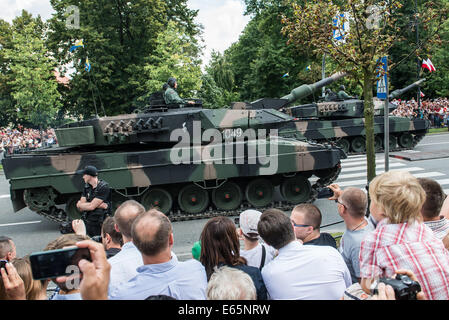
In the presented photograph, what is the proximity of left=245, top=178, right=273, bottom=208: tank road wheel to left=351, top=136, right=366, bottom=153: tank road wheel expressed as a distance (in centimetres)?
1018

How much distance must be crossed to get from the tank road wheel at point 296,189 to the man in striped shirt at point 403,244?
25.8ft

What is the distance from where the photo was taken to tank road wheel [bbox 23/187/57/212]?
958cm

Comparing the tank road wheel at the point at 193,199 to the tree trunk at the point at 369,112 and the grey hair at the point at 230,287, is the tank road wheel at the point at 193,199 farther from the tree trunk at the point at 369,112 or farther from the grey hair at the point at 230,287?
the grey hair at the point at 230,287

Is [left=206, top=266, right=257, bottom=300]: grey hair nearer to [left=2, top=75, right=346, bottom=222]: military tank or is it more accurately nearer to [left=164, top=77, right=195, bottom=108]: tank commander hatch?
[left=2, top=75, right=346, bottom=222]: military tank

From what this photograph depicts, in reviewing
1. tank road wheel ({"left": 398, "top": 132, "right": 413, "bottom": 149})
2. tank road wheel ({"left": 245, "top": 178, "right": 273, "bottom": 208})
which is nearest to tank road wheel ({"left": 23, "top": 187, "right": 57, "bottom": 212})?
tank road wheel ({"left": 245, "top": 178, "right": 273, "bottom": 208})

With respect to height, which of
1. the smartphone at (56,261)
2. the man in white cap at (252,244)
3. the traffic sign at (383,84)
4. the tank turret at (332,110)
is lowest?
the man in white cap at (252,244)

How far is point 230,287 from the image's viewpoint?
96.0 inches

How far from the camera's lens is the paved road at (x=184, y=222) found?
8.71 metres

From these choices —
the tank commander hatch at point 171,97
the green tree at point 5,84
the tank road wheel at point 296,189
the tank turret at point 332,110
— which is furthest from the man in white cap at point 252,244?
the green tree at point 5,84

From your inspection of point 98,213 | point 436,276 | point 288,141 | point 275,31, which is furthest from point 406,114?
point 436,276

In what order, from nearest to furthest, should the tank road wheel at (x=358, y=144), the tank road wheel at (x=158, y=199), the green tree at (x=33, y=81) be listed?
the tank road wheel at (x=158, y=199) → the tank road wheel at (x=358, y=144) → the green tree at (x=33, y=81)

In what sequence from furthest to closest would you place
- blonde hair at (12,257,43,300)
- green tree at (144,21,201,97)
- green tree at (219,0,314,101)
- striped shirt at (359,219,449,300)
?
green tree at (219,0,314,101)
green tree at (144,21,201,97)
blonde hair at (12,257,43,300)
striped shirt at (359,219,449,300)

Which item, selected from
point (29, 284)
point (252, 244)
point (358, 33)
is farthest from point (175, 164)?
point (29, 284)

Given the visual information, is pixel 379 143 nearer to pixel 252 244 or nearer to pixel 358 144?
pixel 358 144
